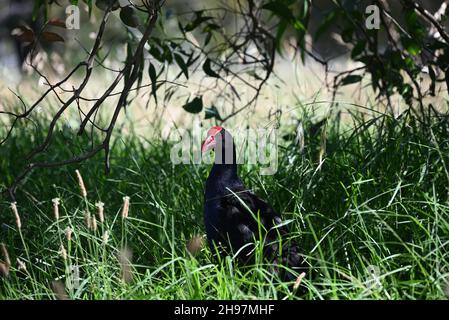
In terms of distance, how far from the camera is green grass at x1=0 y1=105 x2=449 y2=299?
2.79 m

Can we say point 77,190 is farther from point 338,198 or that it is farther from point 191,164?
point 338,198

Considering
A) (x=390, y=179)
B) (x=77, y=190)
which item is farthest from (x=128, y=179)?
(x=390, y=179)

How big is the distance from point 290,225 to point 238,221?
0.25 m

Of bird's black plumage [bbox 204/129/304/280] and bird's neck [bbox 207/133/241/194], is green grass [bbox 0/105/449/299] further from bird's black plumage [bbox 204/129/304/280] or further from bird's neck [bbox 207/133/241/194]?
bird's neck [bbox 207/133/241/194]

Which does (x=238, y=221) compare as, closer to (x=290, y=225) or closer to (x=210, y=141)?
(x=290, y=225)

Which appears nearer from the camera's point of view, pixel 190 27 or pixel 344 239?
pixel 344 239

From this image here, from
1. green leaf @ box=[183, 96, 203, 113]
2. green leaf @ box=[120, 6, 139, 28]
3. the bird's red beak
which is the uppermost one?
green leaf @ box=[120, 6, 139, 28]

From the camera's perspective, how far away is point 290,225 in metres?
3.41

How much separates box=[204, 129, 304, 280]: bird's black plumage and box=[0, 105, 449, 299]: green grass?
0.23 ft

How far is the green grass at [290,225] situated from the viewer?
2789 millimetres

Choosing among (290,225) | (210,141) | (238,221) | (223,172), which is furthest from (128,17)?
(290,225)

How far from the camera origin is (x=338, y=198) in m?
3.46

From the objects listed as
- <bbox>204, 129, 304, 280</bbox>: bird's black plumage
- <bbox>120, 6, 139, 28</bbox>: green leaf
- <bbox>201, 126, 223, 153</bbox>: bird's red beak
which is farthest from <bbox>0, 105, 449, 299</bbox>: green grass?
<bbox>120, 6, 139, 28</bbox>: green leaf

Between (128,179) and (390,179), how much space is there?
4.81 ft
